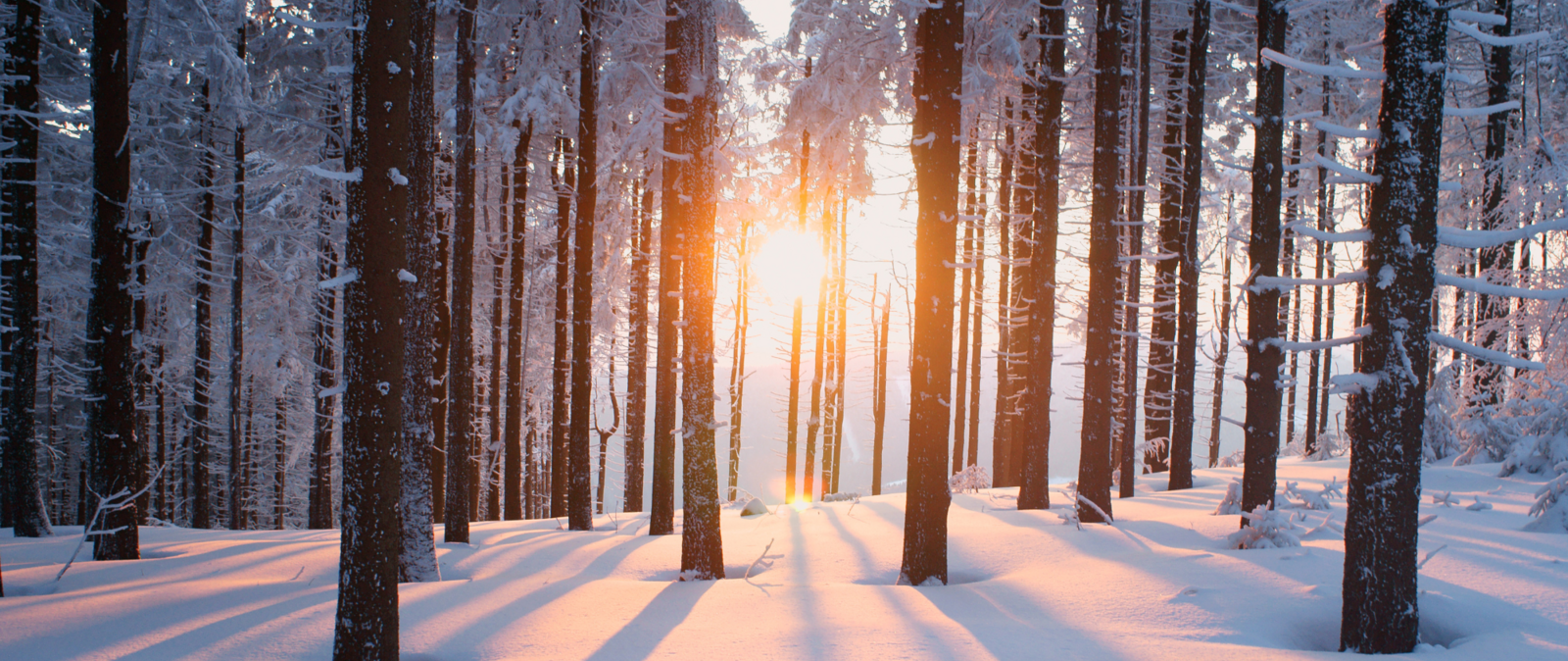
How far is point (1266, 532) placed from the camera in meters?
7.18

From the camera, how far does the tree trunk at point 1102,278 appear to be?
9.55m

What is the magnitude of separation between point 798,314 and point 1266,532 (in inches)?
477

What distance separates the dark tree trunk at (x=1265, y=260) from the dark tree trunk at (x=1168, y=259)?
4.20 metres

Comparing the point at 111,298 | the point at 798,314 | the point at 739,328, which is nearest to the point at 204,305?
the point at 111,298

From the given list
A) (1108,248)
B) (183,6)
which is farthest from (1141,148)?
(183,6)

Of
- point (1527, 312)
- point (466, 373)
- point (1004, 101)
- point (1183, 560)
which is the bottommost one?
point (1183, 560)

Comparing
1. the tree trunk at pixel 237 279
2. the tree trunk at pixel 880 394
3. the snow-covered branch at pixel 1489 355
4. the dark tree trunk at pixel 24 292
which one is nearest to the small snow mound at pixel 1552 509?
the snow-covered branch at pixel 1489 355

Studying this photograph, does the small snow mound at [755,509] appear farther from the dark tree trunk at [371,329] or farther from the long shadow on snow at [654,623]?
the dark tree trunk at [371,329]

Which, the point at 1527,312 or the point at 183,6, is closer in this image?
the point at 1527,312

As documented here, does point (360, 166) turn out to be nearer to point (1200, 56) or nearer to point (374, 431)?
point (374, 431)

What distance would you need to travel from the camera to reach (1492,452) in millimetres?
12578

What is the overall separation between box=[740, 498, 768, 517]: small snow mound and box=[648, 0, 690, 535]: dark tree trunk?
2.99 metres

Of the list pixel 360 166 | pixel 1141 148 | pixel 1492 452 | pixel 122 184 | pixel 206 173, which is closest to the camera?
pixel 360 166

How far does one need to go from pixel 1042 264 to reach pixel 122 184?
42.2 feet
